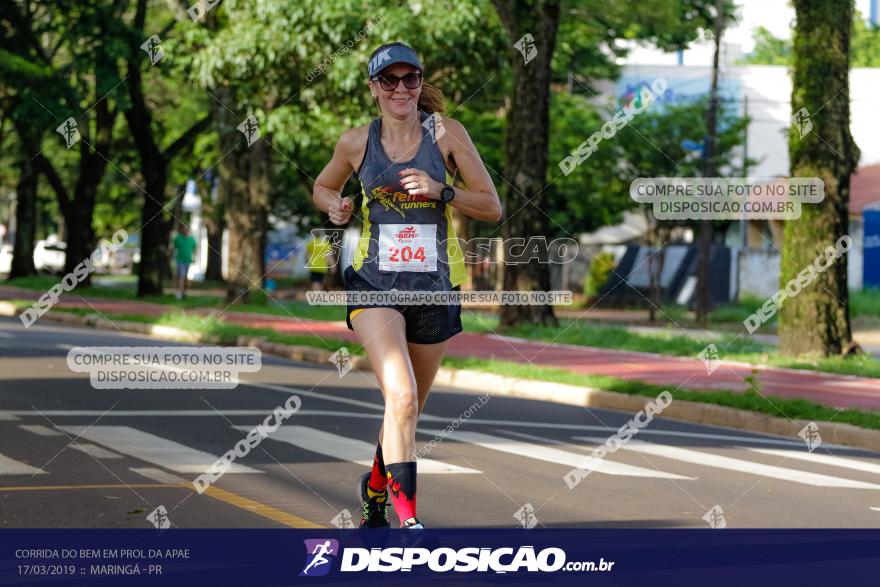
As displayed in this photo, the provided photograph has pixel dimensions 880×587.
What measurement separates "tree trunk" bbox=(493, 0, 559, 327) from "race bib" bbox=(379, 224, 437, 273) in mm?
16591

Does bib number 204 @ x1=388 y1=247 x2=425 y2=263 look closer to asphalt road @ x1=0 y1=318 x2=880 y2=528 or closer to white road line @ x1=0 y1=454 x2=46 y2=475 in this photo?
asphalt road @ x1=0 y1=318 x2=880 y2=528

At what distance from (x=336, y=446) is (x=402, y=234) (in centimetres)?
454

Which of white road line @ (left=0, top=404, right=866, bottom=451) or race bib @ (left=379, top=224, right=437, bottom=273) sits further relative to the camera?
white road line @ (left=0, top=404, right=866, bottom=451)

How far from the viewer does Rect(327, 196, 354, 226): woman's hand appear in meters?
6.15

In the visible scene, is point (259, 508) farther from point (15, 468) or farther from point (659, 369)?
point (659, 369)

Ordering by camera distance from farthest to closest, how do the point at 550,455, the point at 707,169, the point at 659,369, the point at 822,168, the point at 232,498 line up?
the point at 707,169 → the point at 822,168 → the point at 659,369 → the point at 550,455 → the point at 232,498

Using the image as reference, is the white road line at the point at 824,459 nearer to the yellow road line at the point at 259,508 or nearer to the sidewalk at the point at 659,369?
the sidewalk at the point at 659,369

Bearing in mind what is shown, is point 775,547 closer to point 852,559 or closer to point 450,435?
point 852,559

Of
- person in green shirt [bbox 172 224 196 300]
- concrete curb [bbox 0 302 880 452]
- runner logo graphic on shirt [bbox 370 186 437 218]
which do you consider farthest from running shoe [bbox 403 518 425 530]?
person in green shirt [bbox 172 224 196 300]

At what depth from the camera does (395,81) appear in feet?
20.2

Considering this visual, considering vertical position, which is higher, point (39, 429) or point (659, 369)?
point (659, 369)

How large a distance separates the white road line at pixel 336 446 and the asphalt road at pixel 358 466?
0.09ft

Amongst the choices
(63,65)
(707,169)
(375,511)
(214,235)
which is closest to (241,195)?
(63,65)

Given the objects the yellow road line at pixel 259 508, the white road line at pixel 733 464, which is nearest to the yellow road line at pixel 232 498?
the yellow road line at pixel 259 508
